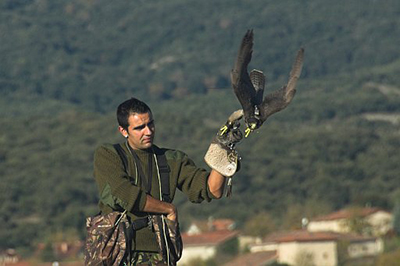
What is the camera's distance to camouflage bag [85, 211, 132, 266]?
1071 cm

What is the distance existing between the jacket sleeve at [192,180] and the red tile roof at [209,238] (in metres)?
108

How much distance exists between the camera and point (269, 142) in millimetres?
198000

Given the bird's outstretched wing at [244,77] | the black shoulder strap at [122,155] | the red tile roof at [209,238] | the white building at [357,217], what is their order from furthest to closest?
1. the white building at [357,217]
2. the red tile roof at [209,238]
3. the black shoulder strap at [122,155]
4. the bird's outstretched wing at [244,77]

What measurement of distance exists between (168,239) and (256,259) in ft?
330

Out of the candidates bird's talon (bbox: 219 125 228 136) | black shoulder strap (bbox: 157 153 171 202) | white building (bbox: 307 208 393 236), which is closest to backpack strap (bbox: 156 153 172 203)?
black shoulder strap (bbox: 157 153 171 202)

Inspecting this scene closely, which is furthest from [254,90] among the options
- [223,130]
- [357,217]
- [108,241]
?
[357,217]

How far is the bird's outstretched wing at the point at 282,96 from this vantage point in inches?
401

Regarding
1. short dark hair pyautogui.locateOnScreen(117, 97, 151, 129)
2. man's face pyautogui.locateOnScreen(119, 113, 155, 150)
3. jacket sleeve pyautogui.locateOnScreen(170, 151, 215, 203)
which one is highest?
short dark hair pyautogui.locateOnScreen(117, 97, 151, 129)

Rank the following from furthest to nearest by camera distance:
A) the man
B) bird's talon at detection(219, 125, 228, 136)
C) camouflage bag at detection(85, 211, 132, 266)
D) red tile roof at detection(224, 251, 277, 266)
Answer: red tile roof at detection(224, 251, 277, 266)
the man
camouflage bag at detection(85, 211, 132, 266)
bird's talon at detection(219, 125, 228, 136)

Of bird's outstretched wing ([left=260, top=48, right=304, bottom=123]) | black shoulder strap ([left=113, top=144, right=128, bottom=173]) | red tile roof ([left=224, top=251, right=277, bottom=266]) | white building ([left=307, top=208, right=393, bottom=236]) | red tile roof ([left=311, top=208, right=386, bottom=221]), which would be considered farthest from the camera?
red tile roof ([left=311, top=208, right=386, bottom=221])

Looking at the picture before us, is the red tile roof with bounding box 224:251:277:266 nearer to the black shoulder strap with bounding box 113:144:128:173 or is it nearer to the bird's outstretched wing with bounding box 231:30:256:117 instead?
the black shoulder strap with bounding box 113:144:128:173

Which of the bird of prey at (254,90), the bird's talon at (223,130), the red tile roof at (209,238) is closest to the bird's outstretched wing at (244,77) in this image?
the bird of prey at (254,90)

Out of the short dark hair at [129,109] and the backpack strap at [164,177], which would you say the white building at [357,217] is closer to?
the backpack strap at [164,177]

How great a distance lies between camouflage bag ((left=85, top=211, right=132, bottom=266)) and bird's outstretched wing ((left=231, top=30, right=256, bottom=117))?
1.29m
